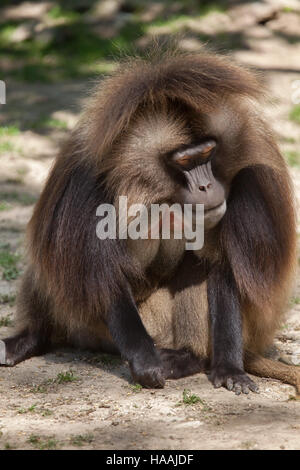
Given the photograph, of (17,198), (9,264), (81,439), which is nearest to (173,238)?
(81,439)

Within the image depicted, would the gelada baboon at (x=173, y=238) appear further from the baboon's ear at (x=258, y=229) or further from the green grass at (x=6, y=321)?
the green grass at (x=6, y=321)

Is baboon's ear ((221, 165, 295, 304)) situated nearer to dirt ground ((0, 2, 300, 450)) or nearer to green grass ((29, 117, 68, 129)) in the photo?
dirt ground ((0, 2, 300, 450))

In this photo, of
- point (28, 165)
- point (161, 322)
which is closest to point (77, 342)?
point (161, 322)

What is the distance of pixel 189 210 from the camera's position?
13.8ft

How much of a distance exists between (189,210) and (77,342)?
52.8 inches

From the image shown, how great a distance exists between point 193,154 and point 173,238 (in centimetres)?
63

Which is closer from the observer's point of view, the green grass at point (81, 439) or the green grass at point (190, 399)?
the green grass at point (81, 439)

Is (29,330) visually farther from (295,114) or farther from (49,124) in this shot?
(295,114)

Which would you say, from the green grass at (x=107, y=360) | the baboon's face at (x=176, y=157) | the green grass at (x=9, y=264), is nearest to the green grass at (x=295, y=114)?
the green grass at (x=9, y=264)

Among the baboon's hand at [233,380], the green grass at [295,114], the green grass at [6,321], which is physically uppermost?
the green grass at [295,114]

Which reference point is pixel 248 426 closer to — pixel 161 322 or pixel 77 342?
pixel 161 322

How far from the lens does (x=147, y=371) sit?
4.35m

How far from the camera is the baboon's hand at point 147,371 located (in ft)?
14.3

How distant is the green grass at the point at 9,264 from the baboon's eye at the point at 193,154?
8.54 feet
